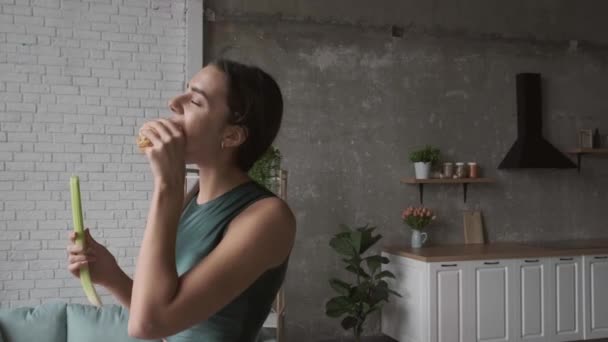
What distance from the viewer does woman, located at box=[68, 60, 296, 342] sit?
792 mm

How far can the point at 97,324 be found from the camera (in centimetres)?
348

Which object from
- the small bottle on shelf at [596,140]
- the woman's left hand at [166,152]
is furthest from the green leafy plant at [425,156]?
the woman's left hand at [166,152]

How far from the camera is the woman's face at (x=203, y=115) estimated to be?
889mm

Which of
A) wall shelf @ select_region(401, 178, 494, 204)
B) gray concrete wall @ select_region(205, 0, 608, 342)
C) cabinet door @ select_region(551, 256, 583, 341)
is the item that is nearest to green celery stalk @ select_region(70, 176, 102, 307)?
gray concrete wall @ select_region(205, 0, 608, 342)

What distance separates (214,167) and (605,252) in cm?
539

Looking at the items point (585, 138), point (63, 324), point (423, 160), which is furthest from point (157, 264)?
point (585, 138)

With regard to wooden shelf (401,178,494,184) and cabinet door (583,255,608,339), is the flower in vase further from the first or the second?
cabinet door (583,255,608,339)

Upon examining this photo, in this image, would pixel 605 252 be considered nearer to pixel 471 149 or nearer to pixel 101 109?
pixel 471 149

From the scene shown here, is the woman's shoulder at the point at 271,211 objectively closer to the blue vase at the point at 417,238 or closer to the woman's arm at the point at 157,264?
the woman's arm at the point at 157,264

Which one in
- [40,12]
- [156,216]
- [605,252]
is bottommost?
[605,252]

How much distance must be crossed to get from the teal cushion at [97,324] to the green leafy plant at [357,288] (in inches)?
73.7

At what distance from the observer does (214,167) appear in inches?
37.9

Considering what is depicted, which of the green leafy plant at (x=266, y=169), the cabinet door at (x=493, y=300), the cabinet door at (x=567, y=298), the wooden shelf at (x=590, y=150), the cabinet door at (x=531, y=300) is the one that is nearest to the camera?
the green leafy plant at (x=266, y=169)

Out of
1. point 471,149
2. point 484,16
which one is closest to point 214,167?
point 471,149
